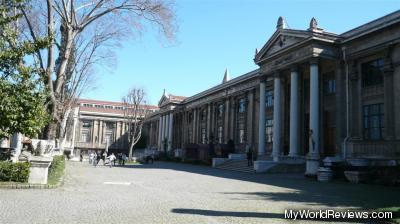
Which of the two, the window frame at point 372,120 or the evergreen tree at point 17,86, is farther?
the window frame at point 372,120

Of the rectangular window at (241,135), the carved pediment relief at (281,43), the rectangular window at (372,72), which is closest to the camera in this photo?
the rectangular window at (372,72)

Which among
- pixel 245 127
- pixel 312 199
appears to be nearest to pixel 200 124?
pixel 245 127

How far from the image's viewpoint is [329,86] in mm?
30844

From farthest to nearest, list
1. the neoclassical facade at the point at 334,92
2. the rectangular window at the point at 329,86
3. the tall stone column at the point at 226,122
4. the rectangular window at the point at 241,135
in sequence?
the tall stone column at the point at 226,122 → the rectangular window at the point at 241,135 → the rectangular window at the point at 329,86 → the neoclassical facade at the point at 334,92

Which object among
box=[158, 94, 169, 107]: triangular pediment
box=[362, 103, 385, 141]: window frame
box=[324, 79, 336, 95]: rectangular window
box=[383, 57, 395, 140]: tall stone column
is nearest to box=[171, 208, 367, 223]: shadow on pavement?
box=[383, 57, 395, 140]: tall stone column

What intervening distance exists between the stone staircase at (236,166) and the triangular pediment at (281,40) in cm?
991

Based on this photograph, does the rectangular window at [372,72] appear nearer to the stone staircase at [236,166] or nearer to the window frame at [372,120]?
the window frame at [372,120]

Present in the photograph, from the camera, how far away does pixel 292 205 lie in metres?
10.8

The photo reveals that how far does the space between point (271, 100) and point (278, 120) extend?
26.4ft

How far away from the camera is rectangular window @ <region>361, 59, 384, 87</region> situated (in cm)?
2581

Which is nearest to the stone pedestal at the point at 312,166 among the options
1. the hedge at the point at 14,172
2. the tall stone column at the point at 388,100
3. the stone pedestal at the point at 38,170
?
the tall stone column at the point at 388,100

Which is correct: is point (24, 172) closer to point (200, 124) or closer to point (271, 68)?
point (271, 68)

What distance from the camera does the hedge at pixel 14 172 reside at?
1390cm

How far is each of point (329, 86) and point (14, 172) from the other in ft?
81.2
